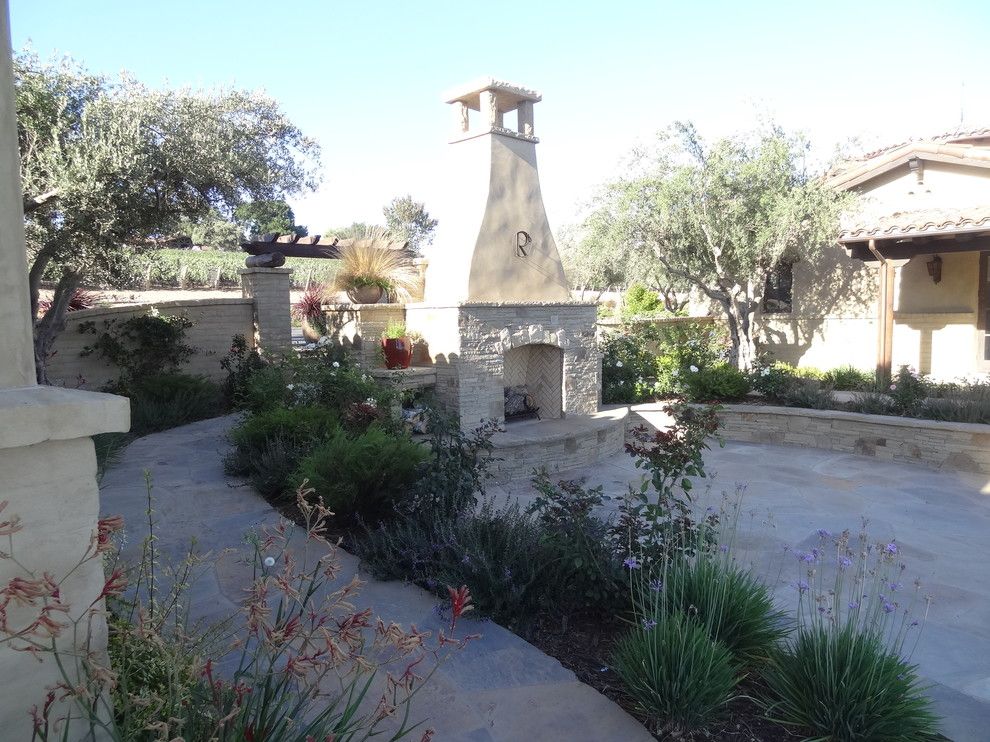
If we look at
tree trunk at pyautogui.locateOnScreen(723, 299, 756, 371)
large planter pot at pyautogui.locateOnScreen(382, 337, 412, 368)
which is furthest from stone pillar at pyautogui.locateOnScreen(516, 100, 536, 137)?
tree trunk at pyautogui.locateOnScreen(723, 299, 756, 371)

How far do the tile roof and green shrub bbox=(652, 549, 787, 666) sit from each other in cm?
901

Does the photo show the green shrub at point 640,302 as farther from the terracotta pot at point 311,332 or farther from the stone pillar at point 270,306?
the stone pillar at point 270,306

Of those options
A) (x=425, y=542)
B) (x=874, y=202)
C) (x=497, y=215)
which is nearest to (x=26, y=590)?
(x=425, y=542)

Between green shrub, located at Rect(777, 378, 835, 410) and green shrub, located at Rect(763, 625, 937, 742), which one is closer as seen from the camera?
green shrub, located at Rect(763, 625, 937, 742)

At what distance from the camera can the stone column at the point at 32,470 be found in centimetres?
166

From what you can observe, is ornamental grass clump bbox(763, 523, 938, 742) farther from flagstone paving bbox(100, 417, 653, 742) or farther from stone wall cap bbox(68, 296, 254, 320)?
stone wall cap bbox(68, 296, 254, 320)

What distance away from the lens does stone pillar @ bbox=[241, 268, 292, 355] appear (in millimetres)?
10531

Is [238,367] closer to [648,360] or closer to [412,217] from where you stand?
[648,360]

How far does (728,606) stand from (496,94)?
7.60 metres

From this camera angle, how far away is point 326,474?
15.6ft

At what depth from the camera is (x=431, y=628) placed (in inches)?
131

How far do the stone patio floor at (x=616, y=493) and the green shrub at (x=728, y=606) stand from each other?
Result: 65cm

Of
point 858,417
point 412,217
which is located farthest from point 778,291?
point 412,217

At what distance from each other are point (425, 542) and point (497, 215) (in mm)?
5926
